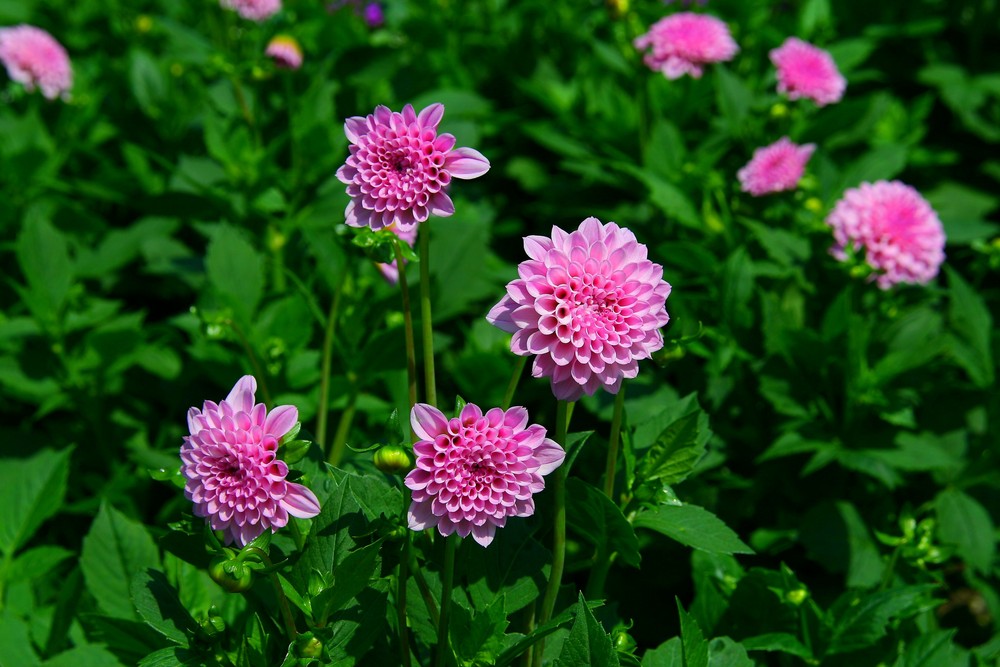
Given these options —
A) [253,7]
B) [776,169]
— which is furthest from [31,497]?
[776,169]

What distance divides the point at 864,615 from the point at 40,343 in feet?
7.81

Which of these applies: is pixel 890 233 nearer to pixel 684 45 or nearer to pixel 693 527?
pixel 684 45

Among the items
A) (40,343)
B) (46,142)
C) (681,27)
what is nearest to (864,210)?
(681,27)

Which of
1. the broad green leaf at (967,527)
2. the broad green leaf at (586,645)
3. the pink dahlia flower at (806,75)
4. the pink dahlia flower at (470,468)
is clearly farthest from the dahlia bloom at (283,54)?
the broad green leaf at (967,527)

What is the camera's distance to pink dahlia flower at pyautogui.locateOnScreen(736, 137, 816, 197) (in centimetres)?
275

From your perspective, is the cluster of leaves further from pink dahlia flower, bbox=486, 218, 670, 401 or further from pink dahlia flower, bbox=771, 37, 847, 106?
pink dahlia flower, bbox=486, 218, 670, 401

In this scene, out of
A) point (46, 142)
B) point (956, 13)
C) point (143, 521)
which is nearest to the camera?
point (143, 521)

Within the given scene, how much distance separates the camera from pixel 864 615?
6.28ft

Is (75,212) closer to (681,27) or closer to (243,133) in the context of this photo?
(243,133)

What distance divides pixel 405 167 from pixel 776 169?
160cm

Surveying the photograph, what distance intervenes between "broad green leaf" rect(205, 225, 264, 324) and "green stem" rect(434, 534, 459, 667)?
1185mm

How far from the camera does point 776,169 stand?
9.09 ft

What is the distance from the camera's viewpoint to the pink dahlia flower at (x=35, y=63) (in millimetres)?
3496

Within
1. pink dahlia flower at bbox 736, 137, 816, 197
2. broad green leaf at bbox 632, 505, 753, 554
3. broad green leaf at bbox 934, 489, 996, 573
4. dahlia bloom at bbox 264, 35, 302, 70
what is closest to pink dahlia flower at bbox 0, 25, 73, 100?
dahlia bloom at bbox 264, 35, 302, 70
